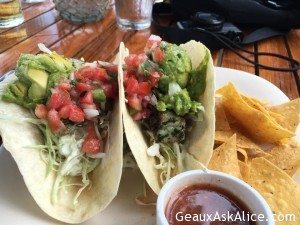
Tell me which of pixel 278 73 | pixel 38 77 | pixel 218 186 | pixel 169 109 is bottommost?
pixel 278 73

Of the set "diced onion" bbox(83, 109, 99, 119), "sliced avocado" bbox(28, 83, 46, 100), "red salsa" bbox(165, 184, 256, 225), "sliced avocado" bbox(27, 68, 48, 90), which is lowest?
"red salsa" bbox(165, 184, 256, 225)

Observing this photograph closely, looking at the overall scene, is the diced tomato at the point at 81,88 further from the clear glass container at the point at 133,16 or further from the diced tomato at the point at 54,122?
the clear glass container at the point at 133,16

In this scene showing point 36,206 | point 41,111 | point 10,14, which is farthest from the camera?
point 10,14

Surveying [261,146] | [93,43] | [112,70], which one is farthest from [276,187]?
[93,43]

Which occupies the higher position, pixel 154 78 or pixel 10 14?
pixel 154 78

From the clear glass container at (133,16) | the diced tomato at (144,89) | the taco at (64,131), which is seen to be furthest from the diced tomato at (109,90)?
the clear glass container at (133,16)

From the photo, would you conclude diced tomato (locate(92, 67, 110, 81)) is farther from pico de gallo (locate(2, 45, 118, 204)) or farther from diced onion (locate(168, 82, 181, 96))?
diced onion (locate(168, 82, 181, 96))

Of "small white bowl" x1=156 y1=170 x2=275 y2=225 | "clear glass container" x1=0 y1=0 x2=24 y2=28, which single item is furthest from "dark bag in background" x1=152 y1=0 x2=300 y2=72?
"small white bowl" x1=156 y1=170 x2=275 y2=225

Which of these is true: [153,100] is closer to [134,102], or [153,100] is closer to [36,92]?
[134,102]
